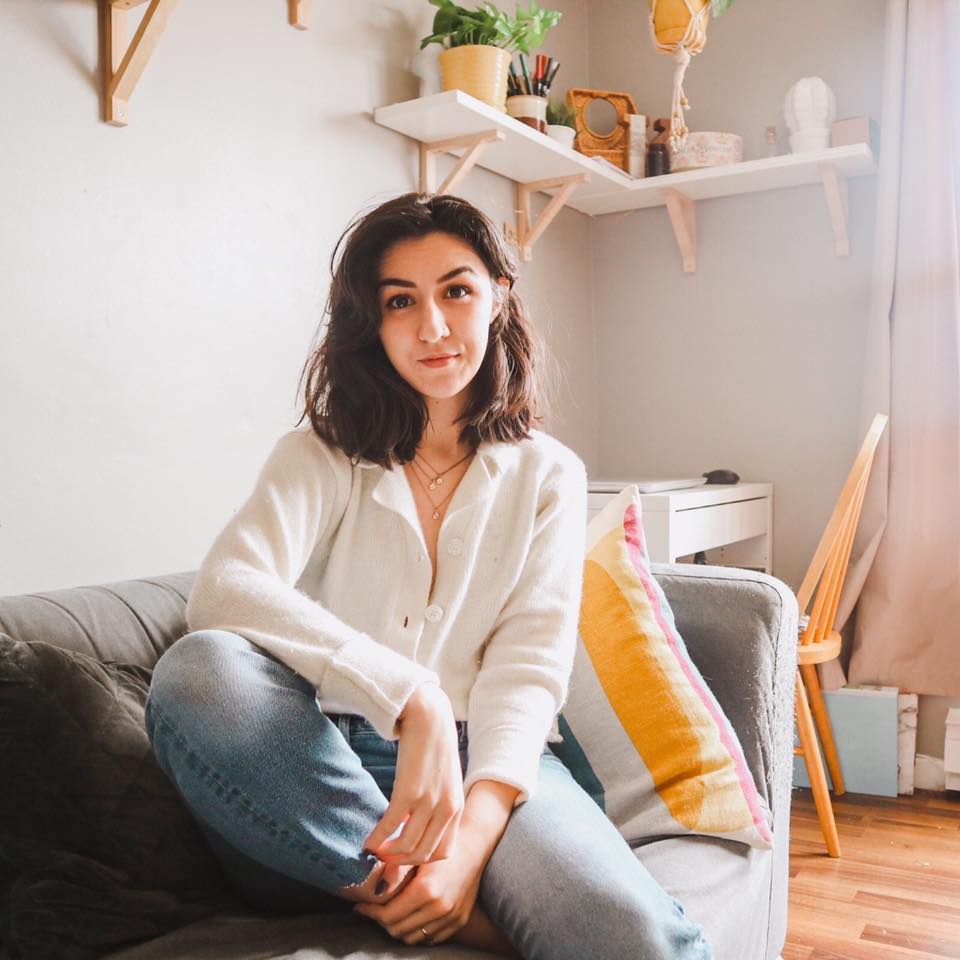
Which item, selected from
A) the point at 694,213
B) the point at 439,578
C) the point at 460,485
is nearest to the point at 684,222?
the point at 694,213

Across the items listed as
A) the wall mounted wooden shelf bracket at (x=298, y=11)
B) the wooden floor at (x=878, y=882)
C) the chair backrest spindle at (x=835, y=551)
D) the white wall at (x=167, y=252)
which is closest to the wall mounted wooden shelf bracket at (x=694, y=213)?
the chair backrest spindle at (x=835, y=551)

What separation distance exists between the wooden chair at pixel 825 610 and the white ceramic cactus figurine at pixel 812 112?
769 mm

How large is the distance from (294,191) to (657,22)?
0.91 metres

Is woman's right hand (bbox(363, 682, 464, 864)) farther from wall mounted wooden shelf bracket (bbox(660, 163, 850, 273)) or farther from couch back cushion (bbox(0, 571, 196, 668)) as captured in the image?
wall mounted wooden shelf bracket (bbox(660, 163, 850, 273))

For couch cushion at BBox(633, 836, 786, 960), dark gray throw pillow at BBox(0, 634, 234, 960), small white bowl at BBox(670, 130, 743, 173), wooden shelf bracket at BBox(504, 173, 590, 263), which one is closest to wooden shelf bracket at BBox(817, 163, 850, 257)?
small white bowl at BBox(670, 130, 743, 173)

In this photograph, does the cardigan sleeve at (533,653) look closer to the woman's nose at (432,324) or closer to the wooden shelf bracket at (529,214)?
the woman's nose at (432,324)

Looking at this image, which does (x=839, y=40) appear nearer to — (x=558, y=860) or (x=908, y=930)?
(x=908, y=930)

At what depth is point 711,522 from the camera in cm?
243

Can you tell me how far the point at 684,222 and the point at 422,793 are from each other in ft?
7.41

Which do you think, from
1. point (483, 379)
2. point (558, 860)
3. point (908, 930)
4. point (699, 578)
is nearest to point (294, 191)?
point (483, 379)

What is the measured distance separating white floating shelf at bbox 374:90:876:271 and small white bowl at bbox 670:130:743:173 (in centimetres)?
4

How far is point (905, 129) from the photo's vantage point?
253cm

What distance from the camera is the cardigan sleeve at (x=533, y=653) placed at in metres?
1.03

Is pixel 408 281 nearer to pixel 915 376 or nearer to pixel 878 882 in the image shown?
pixel 878 882
